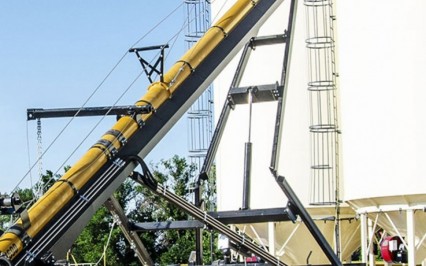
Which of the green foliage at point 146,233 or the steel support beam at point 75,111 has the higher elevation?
the green foliage at point 146,233

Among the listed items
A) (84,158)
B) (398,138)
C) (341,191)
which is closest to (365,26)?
(398,138)

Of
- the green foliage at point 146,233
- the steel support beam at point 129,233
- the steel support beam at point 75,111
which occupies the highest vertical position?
the green foliage at point 146,233

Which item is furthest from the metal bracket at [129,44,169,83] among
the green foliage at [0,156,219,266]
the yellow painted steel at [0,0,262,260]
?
the green foliage at [0,156,219,266]

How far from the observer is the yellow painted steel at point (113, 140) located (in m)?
16.1

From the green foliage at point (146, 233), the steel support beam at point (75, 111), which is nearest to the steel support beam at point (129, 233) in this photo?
the steel support beam at point (75, 111)

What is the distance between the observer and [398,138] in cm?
2584

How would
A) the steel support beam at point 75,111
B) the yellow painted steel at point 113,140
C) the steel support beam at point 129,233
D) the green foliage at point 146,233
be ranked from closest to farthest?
the yellow painted steel at point 113,140 < the steel support beam at point 75,111 < the steel support beam at point 129,233 < the green foliage at point 146,233

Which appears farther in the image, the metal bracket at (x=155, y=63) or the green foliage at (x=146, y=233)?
the green foliage at (x=146, y=233)

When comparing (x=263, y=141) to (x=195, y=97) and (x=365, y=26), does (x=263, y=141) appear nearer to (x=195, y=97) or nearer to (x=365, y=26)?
(x=365, y=26)

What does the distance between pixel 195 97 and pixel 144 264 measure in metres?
4.14

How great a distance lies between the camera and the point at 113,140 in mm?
17969

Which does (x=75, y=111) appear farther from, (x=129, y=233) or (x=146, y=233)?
(x=146, y=233)

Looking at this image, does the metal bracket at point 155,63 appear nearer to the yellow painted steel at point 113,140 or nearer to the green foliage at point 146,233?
the yellow painted steel at point 113,140

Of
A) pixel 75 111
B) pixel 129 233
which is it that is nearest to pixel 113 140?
pixel 75 111
